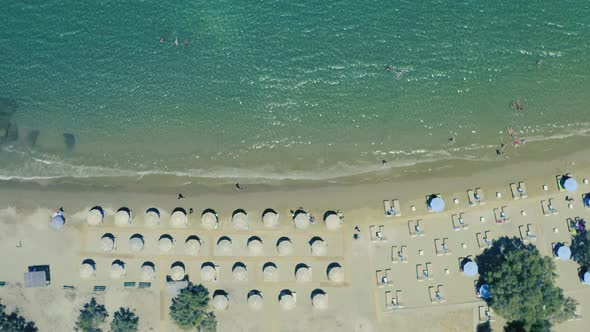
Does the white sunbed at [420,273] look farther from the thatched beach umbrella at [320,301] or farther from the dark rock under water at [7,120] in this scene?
the dark rock under water at [7,120]

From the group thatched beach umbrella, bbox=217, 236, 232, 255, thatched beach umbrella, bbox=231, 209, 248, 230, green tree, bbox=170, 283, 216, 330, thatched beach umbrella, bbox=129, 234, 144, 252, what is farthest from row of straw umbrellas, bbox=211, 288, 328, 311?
thatched beach umbrella, bbox=129, 234, 144, 252

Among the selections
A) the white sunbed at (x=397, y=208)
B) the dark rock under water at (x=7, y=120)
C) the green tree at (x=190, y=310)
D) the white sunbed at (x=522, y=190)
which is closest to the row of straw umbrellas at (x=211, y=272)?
the green tree at (x=190, y=310)

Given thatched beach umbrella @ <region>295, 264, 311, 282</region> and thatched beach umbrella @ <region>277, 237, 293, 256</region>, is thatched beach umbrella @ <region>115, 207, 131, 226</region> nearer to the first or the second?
thatched beach umbrella @ <region>277, 237, 293, 256</region>

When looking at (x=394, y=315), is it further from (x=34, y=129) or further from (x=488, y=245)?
(x=34, y=129)

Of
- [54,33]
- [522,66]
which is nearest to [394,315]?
[522,66]

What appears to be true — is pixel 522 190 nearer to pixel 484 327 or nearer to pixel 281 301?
pixel 484 327
